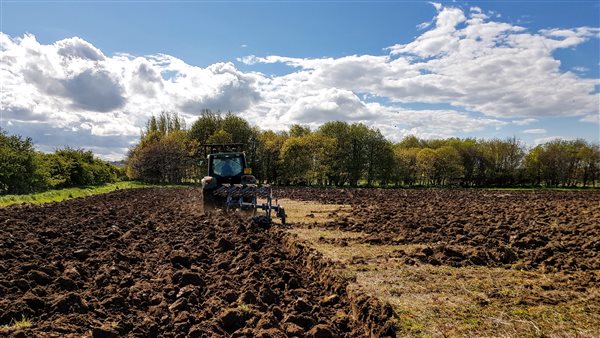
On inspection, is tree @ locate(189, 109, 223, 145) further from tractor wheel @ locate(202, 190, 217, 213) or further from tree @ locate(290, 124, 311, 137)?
tractor wheel @ locate(202, 190, 217, 213)

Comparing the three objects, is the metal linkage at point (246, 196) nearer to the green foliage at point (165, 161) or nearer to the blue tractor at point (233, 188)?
the blue tractor at point (233, 188)

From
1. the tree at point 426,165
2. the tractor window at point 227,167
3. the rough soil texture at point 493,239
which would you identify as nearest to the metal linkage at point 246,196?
the tractor window at point 227,167

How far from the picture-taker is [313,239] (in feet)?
40.2

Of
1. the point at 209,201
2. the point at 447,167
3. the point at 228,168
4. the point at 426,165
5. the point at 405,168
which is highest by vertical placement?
the point at 426,165

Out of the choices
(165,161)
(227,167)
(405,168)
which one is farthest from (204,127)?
(227,167)

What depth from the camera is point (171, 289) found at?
21.4 feet

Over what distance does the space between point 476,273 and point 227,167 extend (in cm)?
1203

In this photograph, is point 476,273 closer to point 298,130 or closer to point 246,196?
point 246,196

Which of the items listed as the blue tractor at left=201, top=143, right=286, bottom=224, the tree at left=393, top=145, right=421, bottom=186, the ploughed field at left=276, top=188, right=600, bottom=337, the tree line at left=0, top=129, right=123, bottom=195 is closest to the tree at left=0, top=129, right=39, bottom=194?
the tree line at left=0, top=129, right=123, bottom=195

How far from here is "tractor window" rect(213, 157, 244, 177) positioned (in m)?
18.1

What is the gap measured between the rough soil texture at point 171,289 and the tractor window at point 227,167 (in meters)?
6.91

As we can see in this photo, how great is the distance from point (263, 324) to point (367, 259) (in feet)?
16.0

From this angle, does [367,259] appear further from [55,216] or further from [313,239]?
[55,216]

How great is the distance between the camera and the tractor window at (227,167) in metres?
18.1
